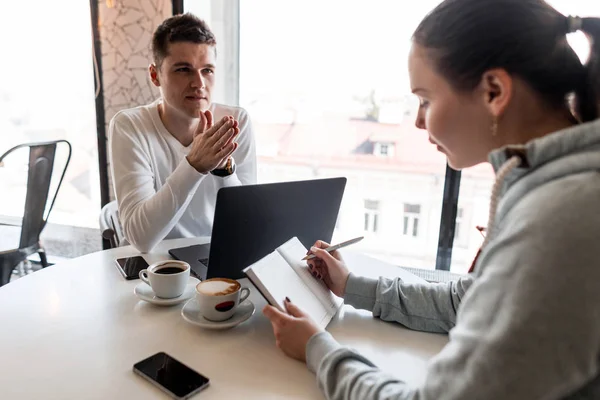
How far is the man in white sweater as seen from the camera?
130cm

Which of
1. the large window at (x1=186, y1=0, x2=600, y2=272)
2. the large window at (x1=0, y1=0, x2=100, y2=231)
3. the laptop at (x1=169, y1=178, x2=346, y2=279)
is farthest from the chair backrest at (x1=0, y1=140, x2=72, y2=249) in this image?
the laptop at (x1=169, y1=178, x2=346, y2=279)

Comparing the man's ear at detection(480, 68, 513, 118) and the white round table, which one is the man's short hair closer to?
the white round table

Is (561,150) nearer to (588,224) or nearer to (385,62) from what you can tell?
(588,224)

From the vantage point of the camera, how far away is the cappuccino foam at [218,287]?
2.96 ft

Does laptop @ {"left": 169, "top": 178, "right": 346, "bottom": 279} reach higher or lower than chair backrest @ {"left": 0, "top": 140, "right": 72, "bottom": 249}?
higher

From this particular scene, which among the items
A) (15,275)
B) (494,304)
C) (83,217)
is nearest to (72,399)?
(494,304)

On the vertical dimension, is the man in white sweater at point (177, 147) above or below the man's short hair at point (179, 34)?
below

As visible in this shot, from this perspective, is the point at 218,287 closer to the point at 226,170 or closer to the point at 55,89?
the point at 226,170

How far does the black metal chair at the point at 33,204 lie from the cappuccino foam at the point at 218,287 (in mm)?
1480

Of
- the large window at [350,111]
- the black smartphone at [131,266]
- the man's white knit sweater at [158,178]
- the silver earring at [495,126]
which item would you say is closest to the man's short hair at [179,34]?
the man's white knit sweater at [158,178]

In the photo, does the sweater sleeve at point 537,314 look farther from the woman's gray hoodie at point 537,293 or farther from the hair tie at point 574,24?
the hair tie at point 574,24

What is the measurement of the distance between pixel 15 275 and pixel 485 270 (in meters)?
2.97

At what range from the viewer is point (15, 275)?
2.73 metres

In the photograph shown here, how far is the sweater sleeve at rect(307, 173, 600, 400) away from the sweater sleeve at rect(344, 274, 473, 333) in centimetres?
41
